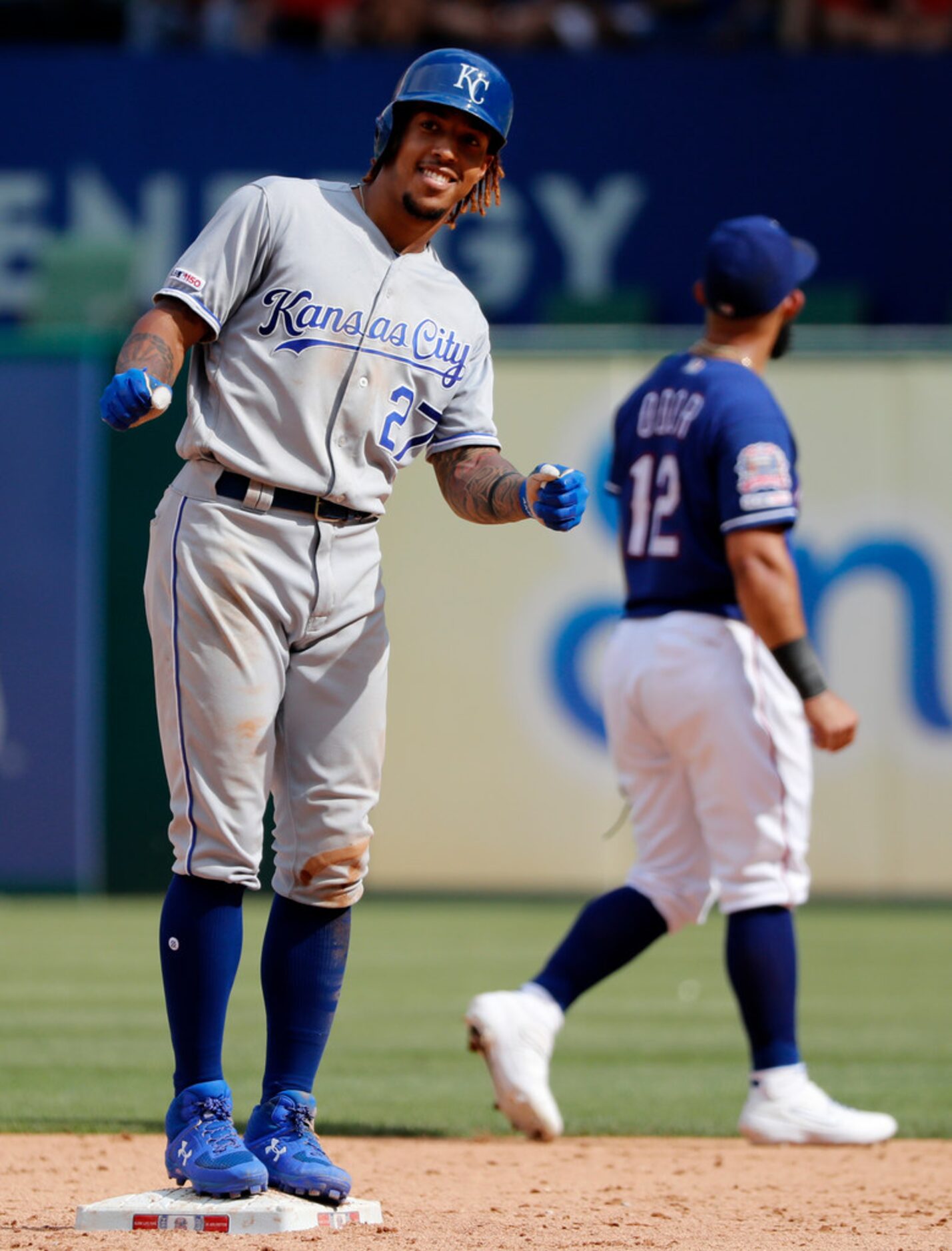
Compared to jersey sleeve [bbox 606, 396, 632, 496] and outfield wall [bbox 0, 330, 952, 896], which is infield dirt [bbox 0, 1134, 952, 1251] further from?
outfield wall [bbox 0, 330, 952, 896]

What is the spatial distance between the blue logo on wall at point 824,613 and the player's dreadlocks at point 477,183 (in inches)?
251

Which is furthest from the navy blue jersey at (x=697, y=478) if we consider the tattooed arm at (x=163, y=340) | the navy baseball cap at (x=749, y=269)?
the tattooed arm at (x=163, y=340)

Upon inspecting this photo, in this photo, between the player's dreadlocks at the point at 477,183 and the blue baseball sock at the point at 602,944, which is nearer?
the player's dreadlocks at the point at 477,183

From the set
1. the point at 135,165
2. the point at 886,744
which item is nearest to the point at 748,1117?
the point at 886,744

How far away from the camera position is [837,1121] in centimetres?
476

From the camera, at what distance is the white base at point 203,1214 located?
3488 millimetres

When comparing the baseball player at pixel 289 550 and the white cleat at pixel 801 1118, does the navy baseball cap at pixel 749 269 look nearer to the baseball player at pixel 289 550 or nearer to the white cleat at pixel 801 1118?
the baseball player at pixel 289 550

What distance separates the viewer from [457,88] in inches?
146

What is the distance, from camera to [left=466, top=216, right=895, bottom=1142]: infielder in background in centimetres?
477

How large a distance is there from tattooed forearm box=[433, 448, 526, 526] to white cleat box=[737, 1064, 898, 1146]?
5.37 feet

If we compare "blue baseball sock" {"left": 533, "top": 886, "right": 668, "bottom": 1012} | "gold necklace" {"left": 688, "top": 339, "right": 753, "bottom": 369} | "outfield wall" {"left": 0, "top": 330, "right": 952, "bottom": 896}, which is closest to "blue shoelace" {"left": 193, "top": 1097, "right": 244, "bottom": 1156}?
"blue baseball sock" {"left": 533, "top": 886, "right": 668, "bottom": 1012}

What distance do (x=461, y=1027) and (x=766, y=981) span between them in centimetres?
206

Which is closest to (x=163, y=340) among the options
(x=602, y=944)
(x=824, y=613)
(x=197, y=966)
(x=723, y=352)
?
(x=197, y=966)

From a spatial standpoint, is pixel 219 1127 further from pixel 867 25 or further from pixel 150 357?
pixel 867 25
